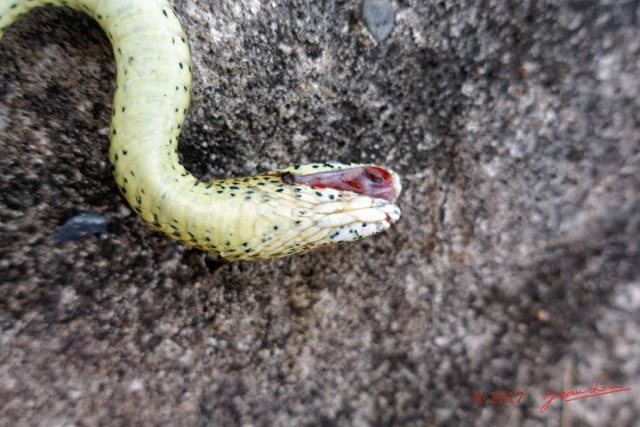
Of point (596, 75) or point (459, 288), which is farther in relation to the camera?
point (459, 288)

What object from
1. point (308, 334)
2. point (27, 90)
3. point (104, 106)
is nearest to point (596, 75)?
point (308, 334)

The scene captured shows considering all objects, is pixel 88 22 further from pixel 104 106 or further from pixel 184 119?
pixel 184 119

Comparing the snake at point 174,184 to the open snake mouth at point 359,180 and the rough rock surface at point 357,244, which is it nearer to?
the open snake mouth at point 359,180

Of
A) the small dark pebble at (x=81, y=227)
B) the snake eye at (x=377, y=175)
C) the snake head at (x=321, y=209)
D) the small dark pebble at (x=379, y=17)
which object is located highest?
the small dark pebble at (x=379, y=17)

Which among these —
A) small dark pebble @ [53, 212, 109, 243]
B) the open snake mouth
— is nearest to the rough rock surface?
small dark pebble @ [53, 212, 109, 243]

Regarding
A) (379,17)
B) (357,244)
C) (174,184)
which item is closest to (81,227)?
(174,184)

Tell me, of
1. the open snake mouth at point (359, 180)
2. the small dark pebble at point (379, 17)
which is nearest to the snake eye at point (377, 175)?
the open snake mouth at point (359, 180)

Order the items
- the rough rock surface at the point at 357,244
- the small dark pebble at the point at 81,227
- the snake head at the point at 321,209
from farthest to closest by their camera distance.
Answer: the small dark pebble at the point at 81,227 → the snake head at the point at 321,209 → the rough rock surface at the point at 357,244
